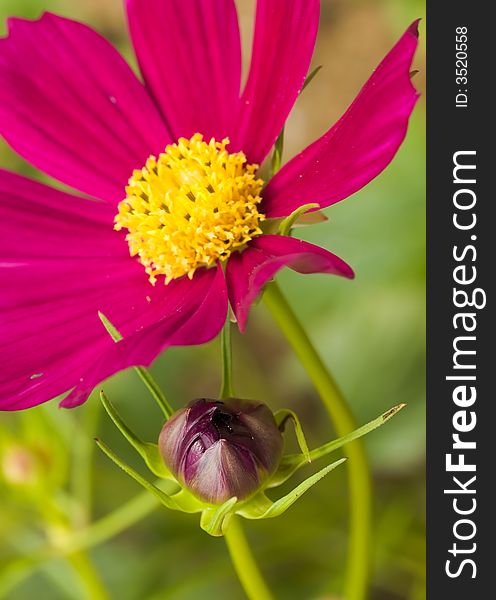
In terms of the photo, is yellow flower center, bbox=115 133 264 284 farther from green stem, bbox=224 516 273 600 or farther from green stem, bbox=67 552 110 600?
green stem, bbox=67 552 110 600

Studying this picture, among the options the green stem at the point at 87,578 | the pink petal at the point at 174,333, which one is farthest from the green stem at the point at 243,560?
the green stem at the point at 87,578

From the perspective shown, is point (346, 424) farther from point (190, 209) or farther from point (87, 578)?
point (87, 578)

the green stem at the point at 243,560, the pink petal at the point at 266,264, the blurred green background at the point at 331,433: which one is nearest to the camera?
the pink petal at the point at 266,264

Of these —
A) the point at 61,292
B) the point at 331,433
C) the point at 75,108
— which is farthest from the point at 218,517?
the point at 331,433

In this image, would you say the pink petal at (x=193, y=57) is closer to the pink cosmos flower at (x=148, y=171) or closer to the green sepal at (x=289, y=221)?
the pink cosmos flower at (x=148, y=171)

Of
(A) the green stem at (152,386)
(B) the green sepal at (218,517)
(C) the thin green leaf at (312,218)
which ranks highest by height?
(C) the thin green leaf at (312,218)

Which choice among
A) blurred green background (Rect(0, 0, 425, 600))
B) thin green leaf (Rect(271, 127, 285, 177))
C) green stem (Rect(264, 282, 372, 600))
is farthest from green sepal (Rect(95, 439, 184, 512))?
blurred green background (Rect(0, 0, 425, 600))
